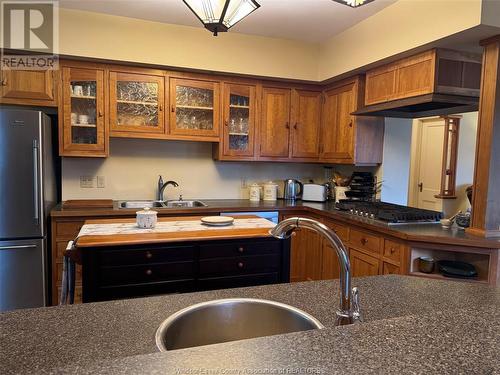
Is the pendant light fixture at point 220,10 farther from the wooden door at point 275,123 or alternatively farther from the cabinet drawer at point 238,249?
the wooden door at point 275,123

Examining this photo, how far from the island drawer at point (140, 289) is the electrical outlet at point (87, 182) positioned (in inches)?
78.7

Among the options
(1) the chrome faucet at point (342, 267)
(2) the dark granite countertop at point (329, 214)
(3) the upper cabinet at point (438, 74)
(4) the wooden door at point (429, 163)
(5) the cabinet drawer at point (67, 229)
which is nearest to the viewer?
(1) the chrome faucet at point (342, 267)

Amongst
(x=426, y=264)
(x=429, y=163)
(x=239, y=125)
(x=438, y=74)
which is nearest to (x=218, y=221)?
(x=426, y=264)

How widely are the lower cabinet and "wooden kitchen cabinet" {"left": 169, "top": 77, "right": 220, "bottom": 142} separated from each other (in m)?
1.73

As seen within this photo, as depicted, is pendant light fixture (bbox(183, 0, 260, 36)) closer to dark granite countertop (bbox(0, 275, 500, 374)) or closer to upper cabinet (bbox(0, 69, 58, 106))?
dark granite countertop (bbox(0, 275, 500, 374))

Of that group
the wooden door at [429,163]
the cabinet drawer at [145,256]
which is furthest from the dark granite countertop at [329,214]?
the wooden door at [429,163]

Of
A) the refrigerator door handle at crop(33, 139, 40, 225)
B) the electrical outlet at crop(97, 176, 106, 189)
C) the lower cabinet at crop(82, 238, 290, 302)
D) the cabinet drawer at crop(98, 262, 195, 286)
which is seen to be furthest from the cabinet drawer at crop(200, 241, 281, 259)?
the electrical outlet at crop(97, 176, 106, 189)

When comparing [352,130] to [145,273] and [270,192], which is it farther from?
[145,273]

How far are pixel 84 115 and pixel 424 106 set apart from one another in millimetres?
2910

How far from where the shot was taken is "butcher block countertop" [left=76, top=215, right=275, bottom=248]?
1.84 metres

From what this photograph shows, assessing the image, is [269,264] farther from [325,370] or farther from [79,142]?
[79,142]

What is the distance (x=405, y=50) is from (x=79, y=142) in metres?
2.81

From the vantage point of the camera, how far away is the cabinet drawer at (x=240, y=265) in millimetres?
2008

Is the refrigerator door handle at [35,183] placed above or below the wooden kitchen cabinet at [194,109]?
below
